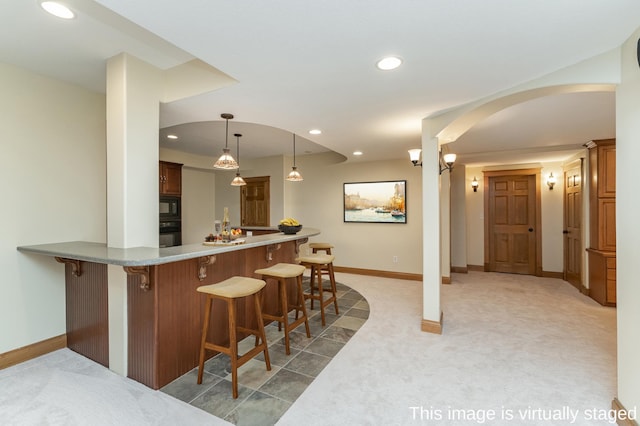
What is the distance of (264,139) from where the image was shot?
4.95m

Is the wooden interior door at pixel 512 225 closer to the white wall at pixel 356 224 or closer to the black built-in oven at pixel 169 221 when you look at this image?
the white wall at pixel 356 224

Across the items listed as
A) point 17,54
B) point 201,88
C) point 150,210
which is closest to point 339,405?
point 150,210

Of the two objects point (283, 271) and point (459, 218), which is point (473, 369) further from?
point (459, 218)

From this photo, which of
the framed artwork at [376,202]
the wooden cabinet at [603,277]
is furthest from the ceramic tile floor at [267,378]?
the wooden cabinet at [603,277]

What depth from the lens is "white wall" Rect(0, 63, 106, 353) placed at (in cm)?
244

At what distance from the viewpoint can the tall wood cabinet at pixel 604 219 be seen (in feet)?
12.7

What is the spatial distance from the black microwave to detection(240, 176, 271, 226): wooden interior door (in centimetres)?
170

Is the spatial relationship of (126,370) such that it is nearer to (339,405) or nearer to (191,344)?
(191,344)

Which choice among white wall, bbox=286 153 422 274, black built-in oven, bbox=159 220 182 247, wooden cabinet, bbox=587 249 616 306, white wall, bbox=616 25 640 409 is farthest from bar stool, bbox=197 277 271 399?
wooden cabinet, bbox=587 249 616 306

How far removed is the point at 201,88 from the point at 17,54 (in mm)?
1404

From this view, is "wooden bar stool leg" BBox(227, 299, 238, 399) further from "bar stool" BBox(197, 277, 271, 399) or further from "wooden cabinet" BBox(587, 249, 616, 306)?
"wooden cabinet" BBox(587, 249, 616, 306)


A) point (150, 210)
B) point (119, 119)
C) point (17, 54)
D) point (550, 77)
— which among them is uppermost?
point (17, 54)

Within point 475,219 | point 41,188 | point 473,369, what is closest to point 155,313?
point 41,188

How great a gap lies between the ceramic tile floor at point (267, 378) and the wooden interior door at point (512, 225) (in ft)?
14.7
